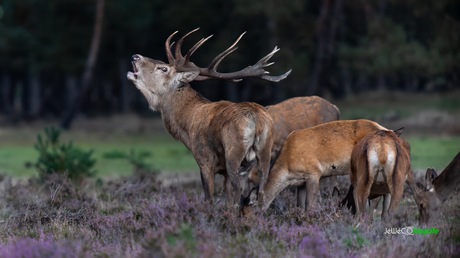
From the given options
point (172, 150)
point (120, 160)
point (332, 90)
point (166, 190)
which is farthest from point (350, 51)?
point (166, 190)

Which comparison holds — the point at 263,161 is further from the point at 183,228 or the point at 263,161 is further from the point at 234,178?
the point at 183,228

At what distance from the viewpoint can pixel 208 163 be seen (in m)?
12.2

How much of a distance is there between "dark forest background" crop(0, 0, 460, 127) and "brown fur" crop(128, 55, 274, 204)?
A: 21.3 metres

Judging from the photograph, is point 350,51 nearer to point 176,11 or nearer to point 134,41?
point 176,11

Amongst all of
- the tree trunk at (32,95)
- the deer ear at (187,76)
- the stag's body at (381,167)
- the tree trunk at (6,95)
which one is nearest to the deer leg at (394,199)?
the stag's body at (381,167)

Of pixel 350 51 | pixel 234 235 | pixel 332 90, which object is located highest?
pixel 234 235

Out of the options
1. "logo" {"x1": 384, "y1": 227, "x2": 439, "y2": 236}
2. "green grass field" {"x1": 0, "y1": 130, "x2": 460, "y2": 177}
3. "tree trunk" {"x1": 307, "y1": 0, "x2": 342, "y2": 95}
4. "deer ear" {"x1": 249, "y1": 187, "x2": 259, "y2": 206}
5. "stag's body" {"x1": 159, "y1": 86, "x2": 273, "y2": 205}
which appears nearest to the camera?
"logo" {"x1": 384, "y1": 227, "x2": 439, "y2": 236}

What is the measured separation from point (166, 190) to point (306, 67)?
32.1 m

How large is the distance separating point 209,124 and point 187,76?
125 cm

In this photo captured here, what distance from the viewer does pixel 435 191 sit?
1109 centimetres

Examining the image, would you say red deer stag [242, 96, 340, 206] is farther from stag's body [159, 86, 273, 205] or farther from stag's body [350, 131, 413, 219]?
stag's body [350, 131, 413, 219]

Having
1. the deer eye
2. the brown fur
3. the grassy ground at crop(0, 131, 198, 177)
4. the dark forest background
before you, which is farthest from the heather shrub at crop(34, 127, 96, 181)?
the dark forest background

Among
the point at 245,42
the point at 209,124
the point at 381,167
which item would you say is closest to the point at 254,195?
the point at 209,124

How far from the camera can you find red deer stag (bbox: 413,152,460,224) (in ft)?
35.7
